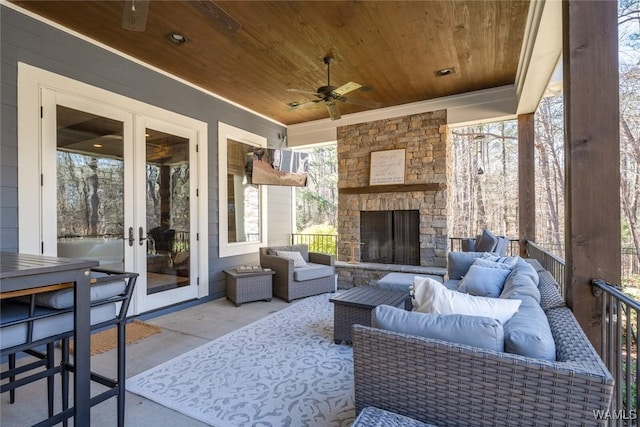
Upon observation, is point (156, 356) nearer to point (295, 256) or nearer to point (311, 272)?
point (311, 272)

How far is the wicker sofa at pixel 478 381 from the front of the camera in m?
1.03

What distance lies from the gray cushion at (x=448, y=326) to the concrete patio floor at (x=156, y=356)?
1374 millimetres

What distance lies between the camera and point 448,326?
1.35 m

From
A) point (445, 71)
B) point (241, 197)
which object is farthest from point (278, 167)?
point (445, 71)

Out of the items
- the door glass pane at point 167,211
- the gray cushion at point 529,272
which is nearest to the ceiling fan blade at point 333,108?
the door glass pane at point 167,211

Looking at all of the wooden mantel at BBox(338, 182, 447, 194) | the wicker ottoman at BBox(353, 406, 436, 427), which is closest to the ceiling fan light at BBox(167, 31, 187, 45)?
the wooden mantel at BBox(338, 182, 447, 194)

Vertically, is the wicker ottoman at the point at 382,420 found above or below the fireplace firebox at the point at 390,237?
below

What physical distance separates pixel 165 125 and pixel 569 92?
13.7ft

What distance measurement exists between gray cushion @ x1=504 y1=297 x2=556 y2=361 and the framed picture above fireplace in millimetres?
4241

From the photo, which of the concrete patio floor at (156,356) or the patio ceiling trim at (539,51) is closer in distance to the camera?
the concrete patio floor at (156,356)

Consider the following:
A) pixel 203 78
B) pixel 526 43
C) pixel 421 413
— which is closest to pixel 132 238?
pixel 203 78

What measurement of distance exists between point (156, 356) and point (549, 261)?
4058 mm

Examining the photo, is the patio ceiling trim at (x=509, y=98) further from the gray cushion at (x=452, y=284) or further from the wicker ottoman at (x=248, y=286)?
the wicker ottoman at (x=248, y=286)

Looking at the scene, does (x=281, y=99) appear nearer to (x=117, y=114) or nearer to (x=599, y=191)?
(x=117, y=114)
